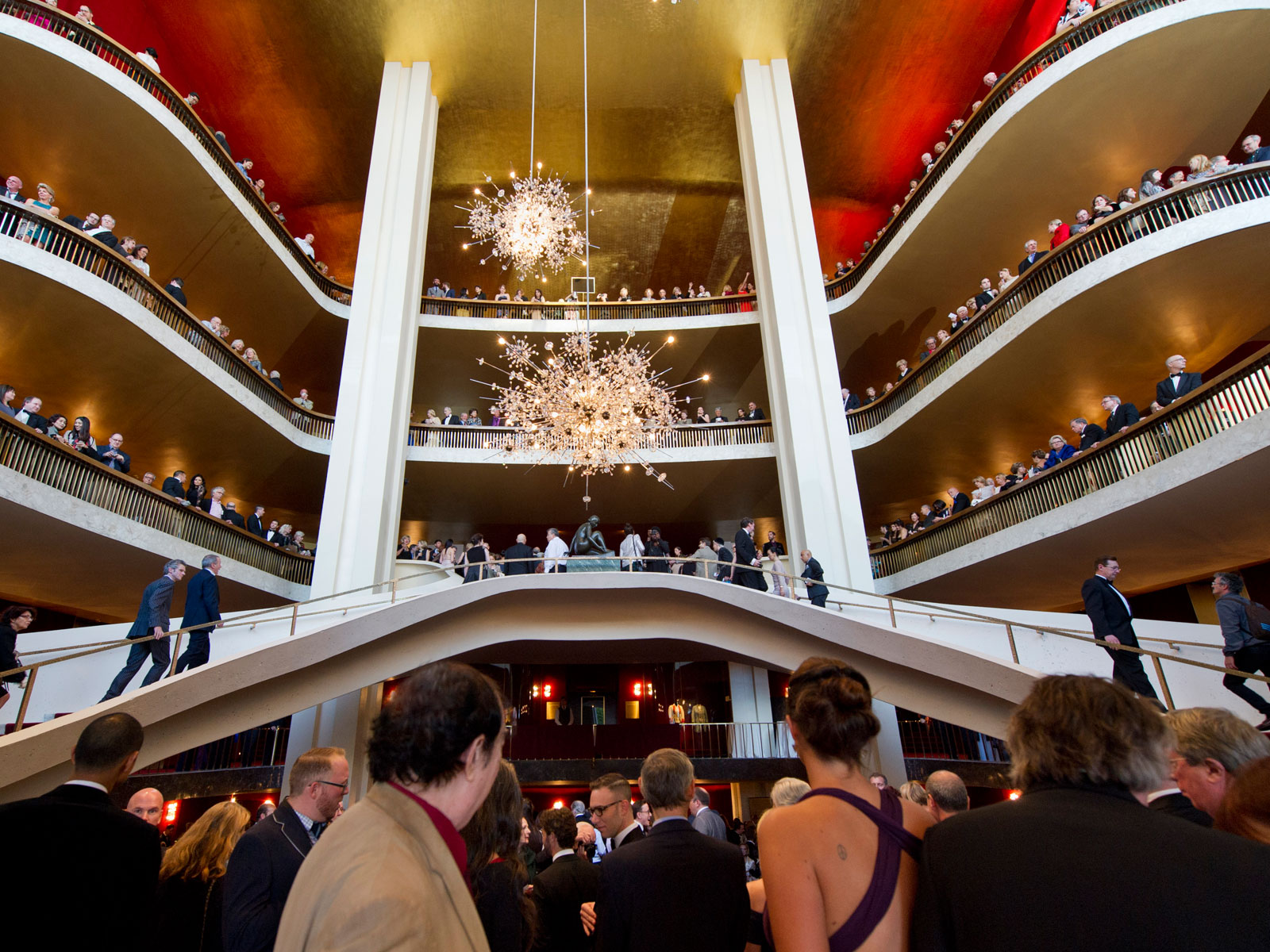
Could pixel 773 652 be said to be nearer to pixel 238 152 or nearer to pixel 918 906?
pixel 918 906

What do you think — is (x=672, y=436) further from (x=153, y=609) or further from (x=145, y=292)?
(x=153, y=609)

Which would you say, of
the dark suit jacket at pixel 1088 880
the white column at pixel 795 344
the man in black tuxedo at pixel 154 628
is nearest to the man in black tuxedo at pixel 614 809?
the dark suit jacket at pixel 1088 880

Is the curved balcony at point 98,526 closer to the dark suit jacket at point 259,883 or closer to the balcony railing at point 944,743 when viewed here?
the dark suit jacket at point 259,883

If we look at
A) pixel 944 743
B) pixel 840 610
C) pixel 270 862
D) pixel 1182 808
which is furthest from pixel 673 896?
pixel 944 743

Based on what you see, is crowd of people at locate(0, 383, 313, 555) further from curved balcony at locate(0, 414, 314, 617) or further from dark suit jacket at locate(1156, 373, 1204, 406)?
dark suit jacket at locate(1156, 373, 1204, 406)

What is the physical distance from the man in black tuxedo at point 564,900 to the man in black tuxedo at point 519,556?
29.0ft

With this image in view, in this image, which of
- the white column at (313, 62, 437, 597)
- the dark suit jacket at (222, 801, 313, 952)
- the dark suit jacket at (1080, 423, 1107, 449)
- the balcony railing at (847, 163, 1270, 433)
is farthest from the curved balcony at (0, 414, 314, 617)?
the dark suit jacket at (1080, 423, 1107, 449)

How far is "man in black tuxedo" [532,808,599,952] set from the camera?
2963 mm

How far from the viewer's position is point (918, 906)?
1518mm

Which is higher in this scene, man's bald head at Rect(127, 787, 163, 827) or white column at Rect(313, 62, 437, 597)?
white column at Rect(313, 62, 437, 597)

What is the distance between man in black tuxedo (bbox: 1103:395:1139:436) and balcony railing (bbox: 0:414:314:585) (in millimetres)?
13927

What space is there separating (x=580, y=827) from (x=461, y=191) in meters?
19.8

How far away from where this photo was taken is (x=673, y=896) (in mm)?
2324

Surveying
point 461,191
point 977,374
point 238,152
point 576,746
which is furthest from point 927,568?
point 238,152
